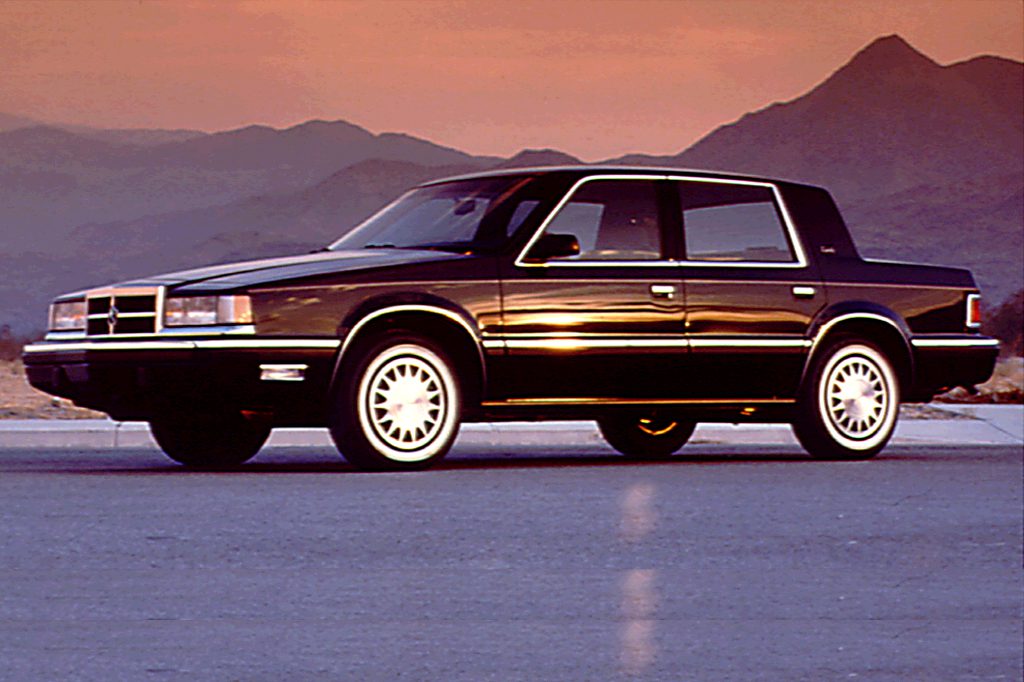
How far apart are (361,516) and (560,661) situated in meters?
4.17

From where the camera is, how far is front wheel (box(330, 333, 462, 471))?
1302cm

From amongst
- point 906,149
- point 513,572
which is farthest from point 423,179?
point 513,572

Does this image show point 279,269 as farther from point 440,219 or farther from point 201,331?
Result: point 440,219

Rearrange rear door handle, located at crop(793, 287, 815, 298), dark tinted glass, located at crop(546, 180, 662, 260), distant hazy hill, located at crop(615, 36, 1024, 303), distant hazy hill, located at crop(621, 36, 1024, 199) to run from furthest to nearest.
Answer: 1. distant hazy hill, located at crop(621, 36, 1024, 199)
2. distant hazy hill, located at crop(615, 36, 1024, 303)
3. rear door handle, located at crop(793, 287, 815, 298)
4. dark tinted glass, located at crop(546, 180, 662, 260)

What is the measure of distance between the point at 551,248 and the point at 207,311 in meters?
2.17

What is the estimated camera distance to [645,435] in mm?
15438

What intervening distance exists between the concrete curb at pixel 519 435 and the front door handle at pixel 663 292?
2728 millimetres

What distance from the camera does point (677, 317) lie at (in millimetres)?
14000

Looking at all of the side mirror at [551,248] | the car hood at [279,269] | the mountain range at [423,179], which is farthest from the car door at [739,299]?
the mountain range at [423,179]

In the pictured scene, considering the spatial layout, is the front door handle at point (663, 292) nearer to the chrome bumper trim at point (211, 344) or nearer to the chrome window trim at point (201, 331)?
the chrome bumper trim at point (211, 344)

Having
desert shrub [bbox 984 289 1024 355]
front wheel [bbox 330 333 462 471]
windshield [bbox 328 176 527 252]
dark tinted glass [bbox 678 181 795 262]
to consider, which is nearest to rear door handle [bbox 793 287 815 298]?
dark tinted glass [bbox 678 181 795 262]

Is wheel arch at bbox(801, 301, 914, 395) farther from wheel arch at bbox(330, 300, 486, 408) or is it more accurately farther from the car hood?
the car hood

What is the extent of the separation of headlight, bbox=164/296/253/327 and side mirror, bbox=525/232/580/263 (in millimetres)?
1827

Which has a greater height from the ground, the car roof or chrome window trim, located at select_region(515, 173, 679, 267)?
the car roof
